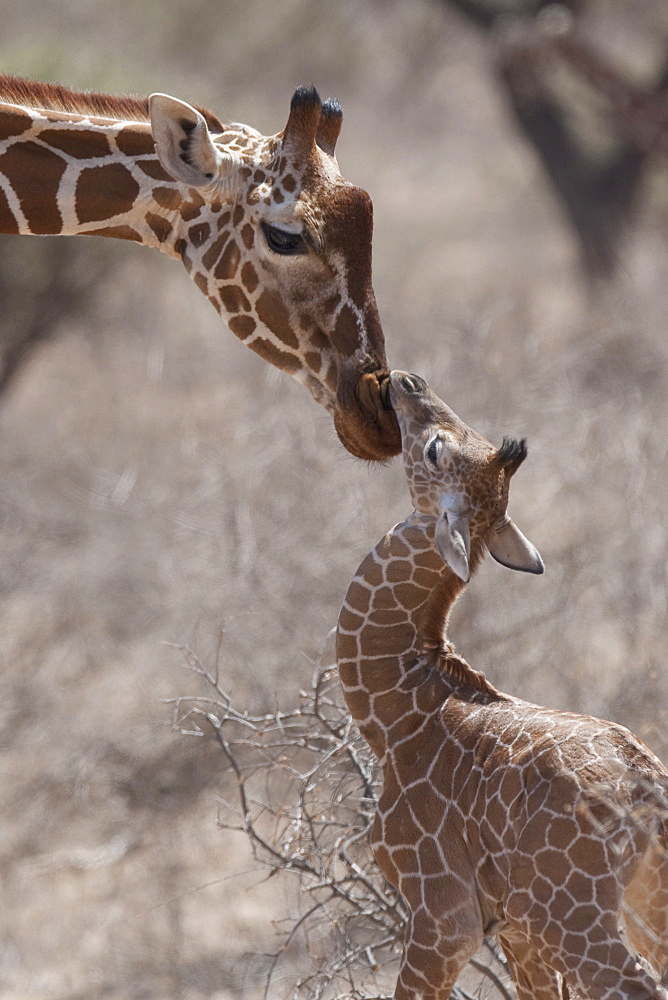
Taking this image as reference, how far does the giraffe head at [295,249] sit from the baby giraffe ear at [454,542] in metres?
0.44

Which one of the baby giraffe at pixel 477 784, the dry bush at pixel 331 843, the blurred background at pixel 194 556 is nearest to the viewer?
the baby giraffe at pixel 477 784

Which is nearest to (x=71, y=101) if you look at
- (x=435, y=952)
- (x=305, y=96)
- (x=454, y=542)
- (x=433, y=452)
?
(x=305, y=96)

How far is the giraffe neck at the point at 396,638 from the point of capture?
160 inches

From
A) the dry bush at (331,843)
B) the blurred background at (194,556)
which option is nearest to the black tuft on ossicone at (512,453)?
the blurred background at (194,556)

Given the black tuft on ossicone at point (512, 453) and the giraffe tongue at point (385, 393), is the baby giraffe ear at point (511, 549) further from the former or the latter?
the giraffe tongue at point (385, 393)

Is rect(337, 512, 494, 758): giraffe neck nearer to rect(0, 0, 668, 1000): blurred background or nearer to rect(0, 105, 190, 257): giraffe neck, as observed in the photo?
→ rect(0, 0, 668, 1000): blurred background

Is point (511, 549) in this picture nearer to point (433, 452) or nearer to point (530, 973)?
point (433, 452)

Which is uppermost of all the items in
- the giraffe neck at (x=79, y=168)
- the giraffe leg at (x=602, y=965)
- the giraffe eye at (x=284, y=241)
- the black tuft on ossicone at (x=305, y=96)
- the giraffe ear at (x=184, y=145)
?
the black tuft on ossicone at (x=305, y=96)

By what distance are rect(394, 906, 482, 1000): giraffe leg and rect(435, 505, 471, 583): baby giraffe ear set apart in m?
1.03

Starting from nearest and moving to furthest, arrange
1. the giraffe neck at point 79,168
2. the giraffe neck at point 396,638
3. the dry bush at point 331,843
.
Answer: the giraffe neck at point 396,638, the giraffe neck at point 79,168, the dry bush at point 331,843

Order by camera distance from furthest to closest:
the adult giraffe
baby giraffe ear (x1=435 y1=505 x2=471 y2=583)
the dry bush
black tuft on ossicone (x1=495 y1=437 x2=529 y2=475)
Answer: the dry bush → the adult giraffe → black tuft on ossicone (x1=495 y1=437 x2=529 y2=475) → baby giraffe ear (x1=435 y1=505 x2=471 y2=583)

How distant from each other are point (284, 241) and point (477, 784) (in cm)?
192

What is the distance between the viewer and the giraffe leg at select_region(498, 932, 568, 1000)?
391 cm

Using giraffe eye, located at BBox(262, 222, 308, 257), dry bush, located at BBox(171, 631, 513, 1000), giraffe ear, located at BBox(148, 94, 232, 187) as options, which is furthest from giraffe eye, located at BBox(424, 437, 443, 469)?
giraffe ear, located at BBox(148, 94, 232, 187)
